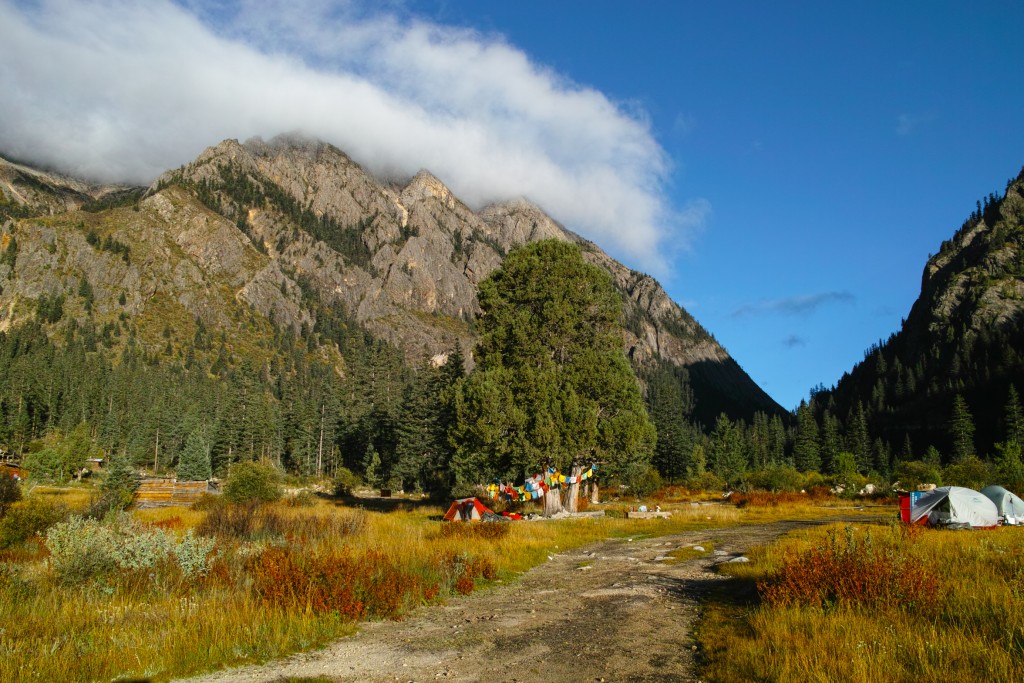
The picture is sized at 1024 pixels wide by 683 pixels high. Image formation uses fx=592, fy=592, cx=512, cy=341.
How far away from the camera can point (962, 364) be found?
15200 centimetres

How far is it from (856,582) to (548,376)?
2101cm

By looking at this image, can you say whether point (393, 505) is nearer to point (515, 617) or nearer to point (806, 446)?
point (515, 617)

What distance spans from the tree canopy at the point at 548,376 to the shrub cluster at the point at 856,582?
1818 centimetres

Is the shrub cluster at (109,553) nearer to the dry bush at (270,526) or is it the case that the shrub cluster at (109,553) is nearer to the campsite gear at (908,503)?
the dry bush at (270,526)

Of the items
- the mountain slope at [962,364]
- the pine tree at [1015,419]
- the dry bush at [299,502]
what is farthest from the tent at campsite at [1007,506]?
the mountain slope at [962,364]

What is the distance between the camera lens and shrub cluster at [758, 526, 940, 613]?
856cm

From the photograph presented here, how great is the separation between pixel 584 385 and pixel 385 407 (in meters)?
58.8

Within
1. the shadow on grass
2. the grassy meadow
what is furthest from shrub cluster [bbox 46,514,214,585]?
the shadow on grass

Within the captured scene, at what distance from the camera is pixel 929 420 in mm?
142375

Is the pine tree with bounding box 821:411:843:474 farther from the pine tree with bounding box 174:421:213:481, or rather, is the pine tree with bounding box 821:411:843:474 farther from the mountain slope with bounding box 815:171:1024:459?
the pine tree with bounding box 174:421:213:481

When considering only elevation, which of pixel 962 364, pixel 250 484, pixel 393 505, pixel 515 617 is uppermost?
pixel 962 364

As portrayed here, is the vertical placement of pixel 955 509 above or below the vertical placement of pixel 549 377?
below

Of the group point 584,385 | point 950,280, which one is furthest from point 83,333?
point 950,280

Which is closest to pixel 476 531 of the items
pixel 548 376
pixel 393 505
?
pixel 548 376
